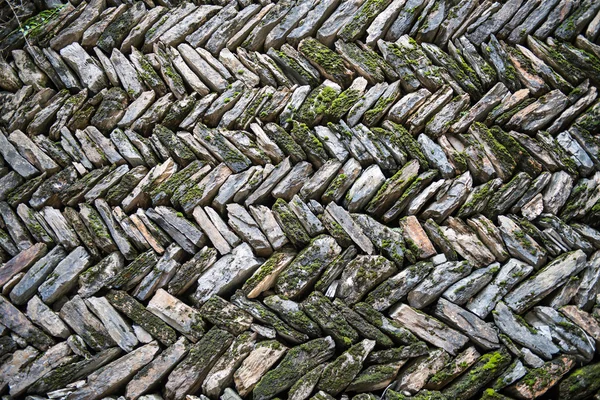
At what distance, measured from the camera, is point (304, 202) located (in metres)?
4.34

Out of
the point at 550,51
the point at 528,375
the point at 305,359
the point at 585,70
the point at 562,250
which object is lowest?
the point at 528,375

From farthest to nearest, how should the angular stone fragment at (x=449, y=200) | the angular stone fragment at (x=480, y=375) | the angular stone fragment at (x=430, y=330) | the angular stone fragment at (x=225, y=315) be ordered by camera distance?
the angular stone fragment at (x=449, y=200), the angular stone fragment at (x=225, y=315), the angular stone fragment at (x=430, y=330), the angular stone fragment at (x=480, y=375)

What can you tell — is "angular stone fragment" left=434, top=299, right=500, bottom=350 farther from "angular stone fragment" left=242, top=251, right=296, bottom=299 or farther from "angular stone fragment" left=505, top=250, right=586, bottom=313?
"angular stone fragment" left=242, top=251, right=296, bottom=299

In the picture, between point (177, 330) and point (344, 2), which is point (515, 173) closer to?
point (344, 2)

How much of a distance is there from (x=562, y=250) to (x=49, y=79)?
14.0 ft

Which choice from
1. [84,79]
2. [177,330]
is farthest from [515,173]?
[84,79]

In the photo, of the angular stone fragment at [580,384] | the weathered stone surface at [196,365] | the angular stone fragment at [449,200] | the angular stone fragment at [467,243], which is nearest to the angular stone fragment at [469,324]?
the angular stone fragment at [467,243]

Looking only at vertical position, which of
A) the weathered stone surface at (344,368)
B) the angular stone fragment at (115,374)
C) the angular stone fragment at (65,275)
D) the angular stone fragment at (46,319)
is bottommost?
the weathered stone surface at (344,368)

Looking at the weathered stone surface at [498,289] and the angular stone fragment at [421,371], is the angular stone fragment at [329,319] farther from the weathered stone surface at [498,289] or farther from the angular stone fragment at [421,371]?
the weathered stone surface at [498,289]

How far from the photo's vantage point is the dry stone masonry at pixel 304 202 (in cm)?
400

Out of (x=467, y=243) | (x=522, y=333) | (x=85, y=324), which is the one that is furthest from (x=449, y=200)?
(x=85, y=324)

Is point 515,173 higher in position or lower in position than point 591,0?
lower

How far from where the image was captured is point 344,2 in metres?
4.80

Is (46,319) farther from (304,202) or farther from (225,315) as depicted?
(304,202)
